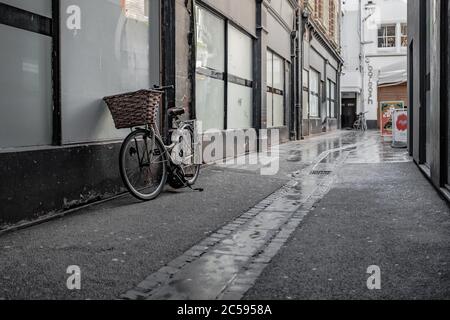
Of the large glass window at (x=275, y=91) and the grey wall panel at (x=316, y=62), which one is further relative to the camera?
the grey wall panel at (x=316, y=62)

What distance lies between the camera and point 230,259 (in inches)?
149

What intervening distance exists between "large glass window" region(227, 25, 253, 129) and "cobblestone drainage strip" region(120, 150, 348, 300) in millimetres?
6388

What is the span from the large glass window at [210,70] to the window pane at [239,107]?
718 mm

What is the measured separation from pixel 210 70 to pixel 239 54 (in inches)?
97.7

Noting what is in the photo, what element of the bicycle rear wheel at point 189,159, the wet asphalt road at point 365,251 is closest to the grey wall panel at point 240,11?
the bicycle rear wheel at point 189,159

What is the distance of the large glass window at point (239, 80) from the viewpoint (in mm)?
12172

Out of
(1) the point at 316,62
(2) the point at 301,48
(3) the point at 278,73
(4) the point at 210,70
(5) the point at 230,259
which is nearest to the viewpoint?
(5) the point at 230,259

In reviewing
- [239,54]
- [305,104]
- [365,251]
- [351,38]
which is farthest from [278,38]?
[351,38]

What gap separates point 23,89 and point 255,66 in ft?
31.7

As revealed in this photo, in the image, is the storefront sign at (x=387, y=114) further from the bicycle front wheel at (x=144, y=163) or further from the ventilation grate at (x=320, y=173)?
the bicycle front wheel at (x=144, y=163)

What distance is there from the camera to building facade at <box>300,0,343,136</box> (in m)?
23.3

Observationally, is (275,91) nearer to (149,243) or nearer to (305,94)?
(305,94)

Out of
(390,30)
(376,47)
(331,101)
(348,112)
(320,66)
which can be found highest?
(390,30)

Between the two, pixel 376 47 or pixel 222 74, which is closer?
pixel 222 74
